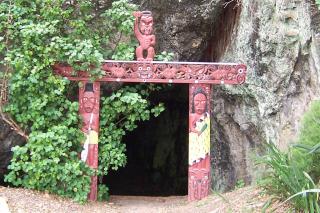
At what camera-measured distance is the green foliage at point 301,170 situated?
15.1 feet

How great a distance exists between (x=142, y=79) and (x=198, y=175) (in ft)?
4.83

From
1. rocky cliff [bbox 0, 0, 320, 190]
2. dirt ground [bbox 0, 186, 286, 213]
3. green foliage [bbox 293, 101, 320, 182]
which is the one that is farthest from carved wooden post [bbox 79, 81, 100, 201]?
green foliage [bbox 293, 101, 320, 182]

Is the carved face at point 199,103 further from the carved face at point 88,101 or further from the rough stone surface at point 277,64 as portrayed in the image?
the carved face at point 88,101

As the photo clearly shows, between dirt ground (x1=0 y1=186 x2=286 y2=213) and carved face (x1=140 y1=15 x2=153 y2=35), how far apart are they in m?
2.35

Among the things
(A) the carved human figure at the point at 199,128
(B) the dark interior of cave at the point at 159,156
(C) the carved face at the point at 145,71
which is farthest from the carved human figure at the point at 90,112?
(B) the dark interior of cave at the point at 159,156

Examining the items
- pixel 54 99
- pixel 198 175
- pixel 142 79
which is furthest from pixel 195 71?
pixel 54 99

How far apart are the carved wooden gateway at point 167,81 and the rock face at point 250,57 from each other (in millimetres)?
900

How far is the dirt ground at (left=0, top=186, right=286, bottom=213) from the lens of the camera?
5572 millimetres

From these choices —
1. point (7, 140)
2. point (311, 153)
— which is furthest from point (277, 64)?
point (7, 140)

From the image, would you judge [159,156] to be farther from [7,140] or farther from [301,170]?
[301,170]

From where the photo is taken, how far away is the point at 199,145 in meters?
6.92

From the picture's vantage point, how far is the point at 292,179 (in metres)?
4.75

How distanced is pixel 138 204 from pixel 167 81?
1851 millimetres

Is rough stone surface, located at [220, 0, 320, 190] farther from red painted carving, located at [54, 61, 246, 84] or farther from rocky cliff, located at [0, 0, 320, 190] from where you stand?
red painted carving, located at [54, 61, 246, 84]
